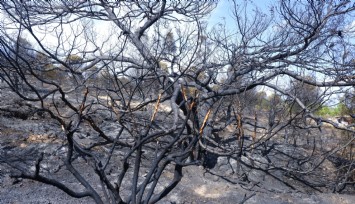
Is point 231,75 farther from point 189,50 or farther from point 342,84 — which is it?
point 342,84

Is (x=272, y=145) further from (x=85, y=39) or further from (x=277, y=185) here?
(x=85, y=39)

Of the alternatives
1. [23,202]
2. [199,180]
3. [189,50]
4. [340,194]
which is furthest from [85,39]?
[340,194]

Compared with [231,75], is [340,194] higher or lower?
lower

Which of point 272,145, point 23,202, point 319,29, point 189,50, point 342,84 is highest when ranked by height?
point 319,29

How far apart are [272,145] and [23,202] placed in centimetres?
652

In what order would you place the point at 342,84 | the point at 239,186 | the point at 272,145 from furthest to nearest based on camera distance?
the point at 272,145 < the point at 239,186 < the point at 342,84

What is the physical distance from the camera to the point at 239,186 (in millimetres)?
7816

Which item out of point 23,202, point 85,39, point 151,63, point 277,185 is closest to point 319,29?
point 151,63

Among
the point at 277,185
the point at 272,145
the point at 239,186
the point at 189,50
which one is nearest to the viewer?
the point at 189,50

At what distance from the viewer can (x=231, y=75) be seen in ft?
26.3

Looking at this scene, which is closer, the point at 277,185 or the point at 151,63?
the point at 151,63

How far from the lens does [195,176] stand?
807cm

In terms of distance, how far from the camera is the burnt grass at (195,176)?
6301 millimetres

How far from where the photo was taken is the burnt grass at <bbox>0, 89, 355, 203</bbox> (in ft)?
20.7
